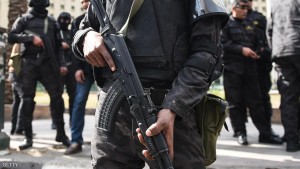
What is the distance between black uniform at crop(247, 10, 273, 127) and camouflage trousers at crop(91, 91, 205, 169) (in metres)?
3.50

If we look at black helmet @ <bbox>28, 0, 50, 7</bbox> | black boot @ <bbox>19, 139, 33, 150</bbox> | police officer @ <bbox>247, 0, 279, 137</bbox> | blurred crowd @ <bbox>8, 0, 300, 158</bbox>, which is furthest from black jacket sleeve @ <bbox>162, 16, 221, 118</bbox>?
police officer @ <bbox>247, 0, 279, 137</bbox>

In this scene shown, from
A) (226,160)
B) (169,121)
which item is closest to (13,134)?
(226,160)

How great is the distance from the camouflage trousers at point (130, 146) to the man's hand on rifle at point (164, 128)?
0.11 m

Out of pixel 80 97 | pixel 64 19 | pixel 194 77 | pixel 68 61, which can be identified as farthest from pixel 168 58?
pixel 64 19

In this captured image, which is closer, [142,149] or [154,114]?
[154,114]

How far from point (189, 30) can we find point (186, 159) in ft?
1.65

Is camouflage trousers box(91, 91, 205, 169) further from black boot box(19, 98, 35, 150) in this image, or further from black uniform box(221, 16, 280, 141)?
black uniform box(221, 16, 280, 141)

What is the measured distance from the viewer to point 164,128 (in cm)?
138

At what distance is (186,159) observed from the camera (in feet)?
4.93

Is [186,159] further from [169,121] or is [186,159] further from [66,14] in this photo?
[66,14]

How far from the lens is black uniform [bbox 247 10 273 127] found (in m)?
→ 4.86

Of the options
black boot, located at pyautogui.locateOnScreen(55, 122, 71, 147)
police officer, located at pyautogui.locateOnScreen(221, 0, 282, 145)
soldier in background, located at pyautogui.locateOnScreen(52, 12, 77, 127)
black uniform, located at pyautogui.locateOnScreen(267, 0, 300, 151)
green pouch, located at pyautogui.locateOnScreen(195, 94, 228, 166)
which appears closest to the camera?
green pouch, located at pyautogui.locateOnScreen(195, 94, 228, 166)

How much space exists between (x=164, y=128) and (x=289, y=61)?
3.09m

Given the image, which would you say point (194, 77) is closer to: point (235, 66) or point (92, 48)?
point (92, 48)
